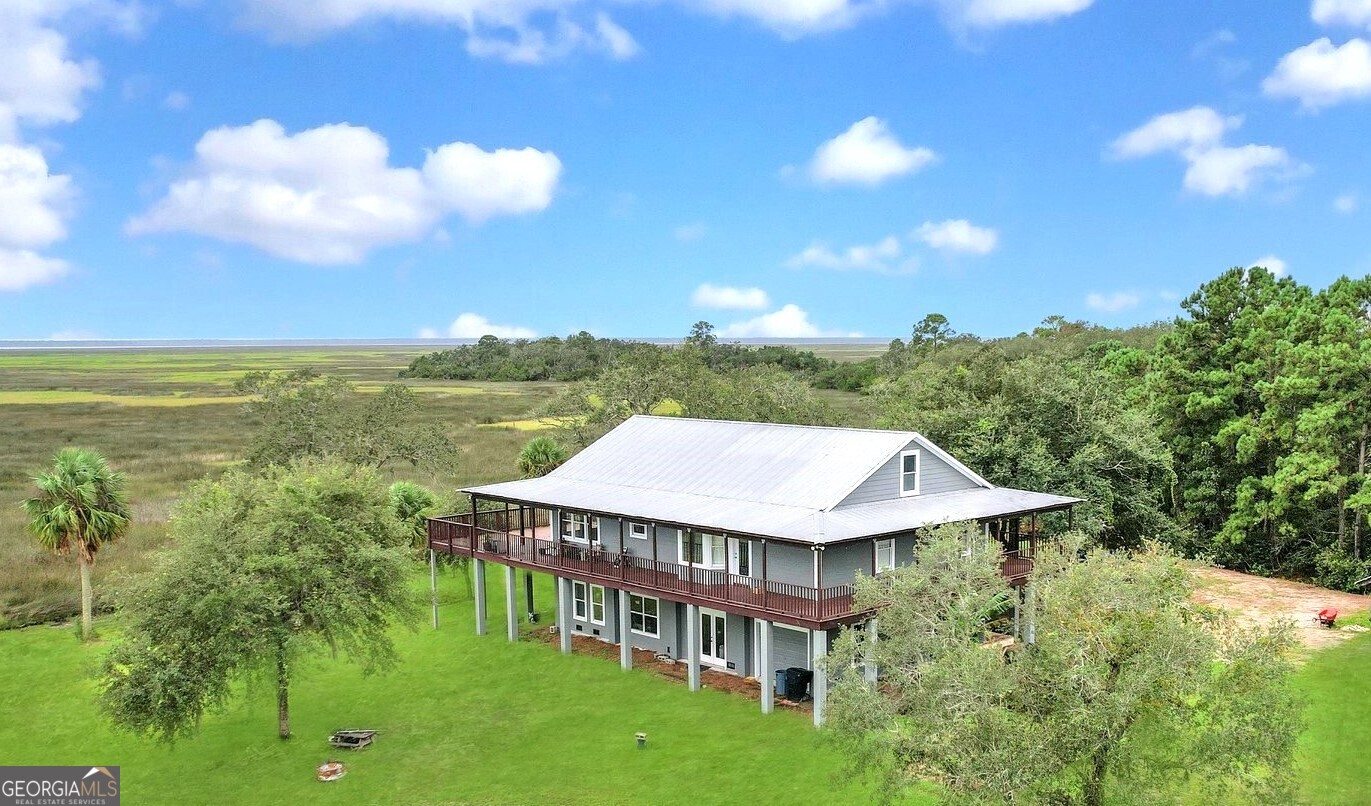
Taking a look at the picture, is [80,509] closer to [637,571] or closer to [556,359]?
[637,571]

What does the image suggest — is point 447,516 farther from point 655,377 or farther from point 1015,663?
point 1015,663

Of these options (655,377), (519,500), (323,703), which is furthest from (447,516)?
(655,377)

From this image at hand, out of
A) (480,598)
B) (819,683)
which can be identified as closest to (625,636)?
(480,598)

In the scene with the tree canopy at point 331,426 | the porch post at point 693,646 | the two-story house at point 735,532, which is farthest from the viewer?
the tree canopy at point 331,426

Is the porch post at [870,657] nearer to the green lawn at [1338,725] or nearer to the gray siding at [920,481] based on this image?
the gray siding at [920,481]

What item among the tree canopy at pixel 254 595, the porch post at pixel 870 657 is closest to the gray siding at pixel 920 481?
the porch post at pixel 870 657
